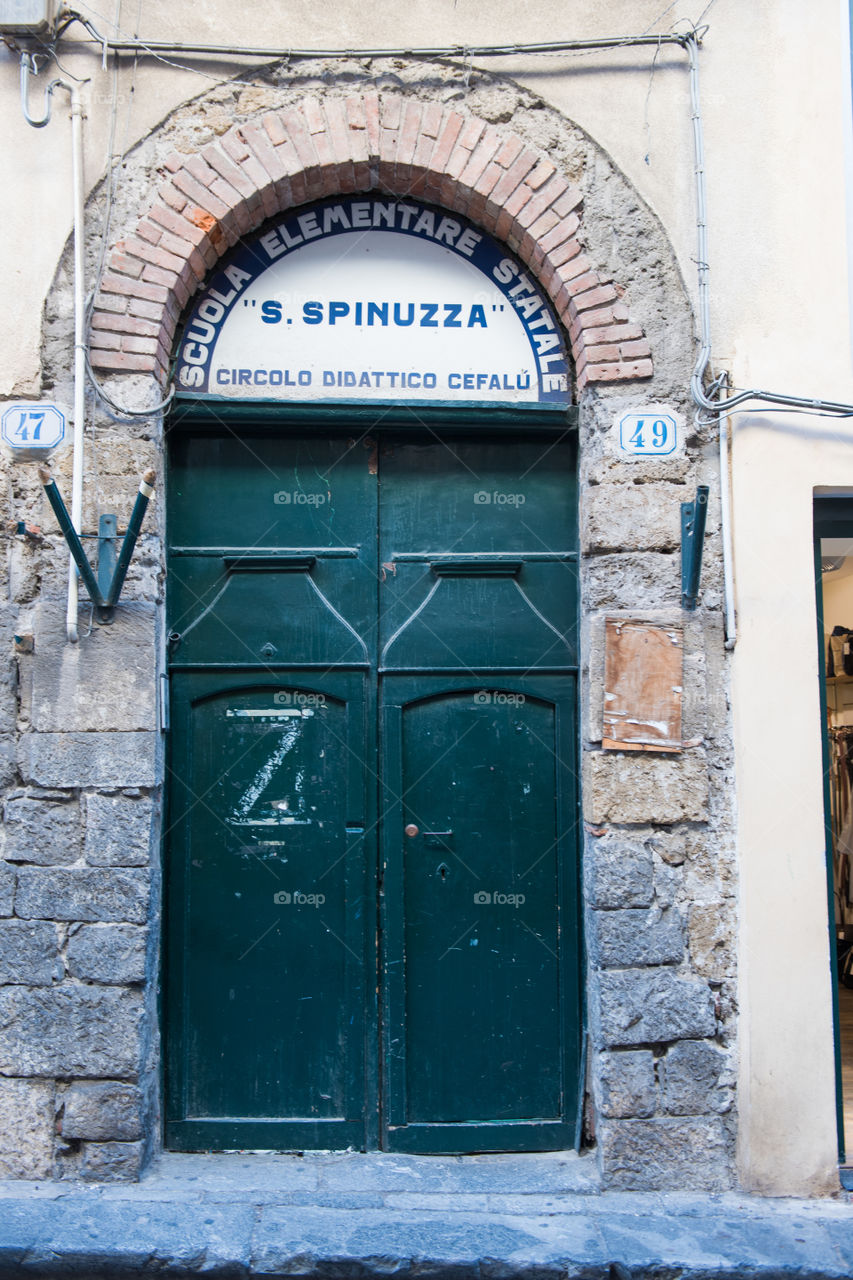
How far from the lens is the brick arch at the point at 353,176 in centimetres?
376

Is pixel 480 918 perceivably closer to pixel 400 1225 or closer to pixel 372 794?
pixel 372 794

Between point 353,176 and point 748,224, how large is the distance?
1.57 meters

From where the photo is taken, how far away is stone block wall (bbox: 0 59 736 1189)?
138 inches

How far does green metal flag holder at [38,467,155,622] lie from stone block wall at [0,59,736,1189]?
0.28 ft

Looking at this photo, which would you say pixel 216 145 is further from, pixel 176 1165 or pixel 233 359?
pixel 176 1165

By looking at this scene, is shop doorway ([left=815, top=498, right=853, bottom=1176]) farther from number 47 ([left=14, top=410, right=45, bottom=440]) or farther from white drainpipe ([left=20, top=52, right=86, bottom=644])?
number 47 ([left=14, top=410, right=45, bottom=440])

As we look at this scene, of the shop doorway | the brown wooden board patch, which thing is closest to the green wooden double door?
the brown wooden board patch

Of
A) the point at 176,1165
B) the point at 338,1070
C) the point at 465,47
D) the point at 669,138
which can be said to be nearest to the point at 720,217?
the point at 669,138

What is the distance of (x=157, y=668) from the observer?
3697 millimetres

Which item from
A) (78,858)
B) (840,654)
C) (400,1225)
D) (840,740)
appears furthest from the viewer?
(840,740)

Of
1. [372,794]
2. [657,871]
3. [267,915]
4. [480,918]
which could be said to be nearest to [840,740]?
[657,871]

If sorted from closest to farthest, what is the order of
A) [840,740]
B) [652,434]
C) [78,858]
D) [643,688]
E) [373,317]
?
[78,858], [643,688], [652,434], [373,317], [840,740]

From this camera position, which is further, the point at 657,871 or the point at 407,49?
the point at 407,49

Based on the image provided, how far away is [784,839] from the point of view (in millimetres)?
3664
